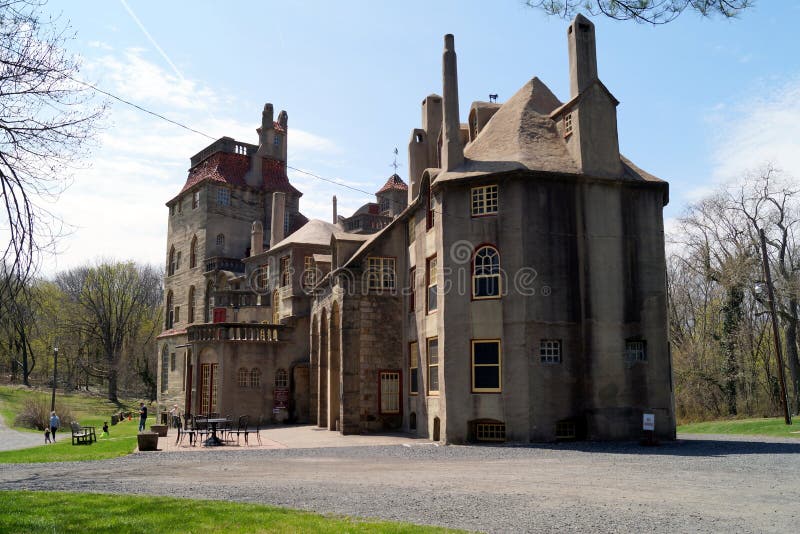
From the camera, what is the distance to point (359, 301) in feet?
93.4

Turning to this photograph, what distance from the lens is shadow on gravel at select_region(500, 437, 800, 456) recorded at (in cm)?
1850

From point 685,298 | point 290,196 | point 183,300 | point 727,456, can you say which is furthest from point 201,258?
point 727,456

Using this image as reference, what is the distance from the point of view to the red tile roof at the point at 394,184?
54.5 meters

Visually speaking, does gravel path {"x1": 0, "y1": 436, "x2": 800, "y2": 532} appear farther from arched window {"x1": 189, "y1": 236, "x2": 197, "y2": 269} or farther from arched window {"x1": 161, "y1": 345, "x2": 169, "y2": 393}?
arched window {"x1": 189, "y1": 236, "x2": 197, "y2": 269}

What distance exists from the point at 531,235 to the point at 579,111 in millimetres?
4842

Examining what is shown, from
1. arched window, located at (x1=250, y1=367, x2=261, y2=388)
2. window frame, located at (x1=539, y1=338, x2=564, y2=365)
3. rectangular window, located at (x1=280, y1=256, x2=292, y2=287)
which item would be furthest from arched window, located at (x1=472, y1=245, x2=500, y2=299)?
rectangular window, located at (x1=280, y1=256, x2=292, y2=287)

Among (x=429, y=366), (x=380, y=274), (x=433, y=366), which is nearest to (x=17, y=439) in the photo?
(x=380, y=274)

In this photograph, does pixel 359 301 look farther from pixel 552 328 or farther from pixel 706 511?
pixel 706 511

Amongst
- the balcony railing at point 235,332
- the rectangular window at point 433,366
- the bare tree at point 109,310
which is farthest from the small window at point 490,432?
the bare tree at point 109,310

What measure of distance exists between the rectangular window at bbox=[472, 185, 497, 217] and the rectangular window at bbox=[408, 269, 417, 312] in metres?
5.13

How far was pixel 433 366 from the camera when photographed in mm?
24875

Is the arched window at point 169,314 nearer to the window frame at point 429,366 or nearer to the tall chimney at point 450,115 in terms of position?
the window frame at point 429,366

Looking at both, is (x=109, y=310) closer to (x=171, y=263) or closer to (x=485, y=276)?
(x=171, y=263)

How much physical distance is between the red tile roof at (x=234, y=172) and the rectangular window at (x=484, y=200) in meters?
31.0
